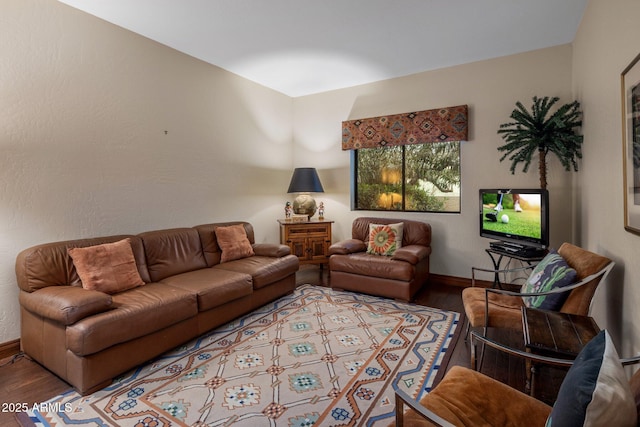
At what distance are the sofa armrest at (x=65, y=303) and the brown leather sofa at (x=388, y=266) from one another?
2.49 metres

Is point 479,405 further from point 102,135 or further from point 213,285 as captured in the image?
point 102,135

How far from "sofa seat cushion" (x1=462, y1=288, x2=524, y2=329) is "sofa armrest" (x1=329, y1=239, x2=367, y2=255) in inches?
67.0

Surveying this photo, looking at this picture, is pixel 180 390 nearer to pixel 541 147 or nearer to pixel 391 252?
pixel 391 252

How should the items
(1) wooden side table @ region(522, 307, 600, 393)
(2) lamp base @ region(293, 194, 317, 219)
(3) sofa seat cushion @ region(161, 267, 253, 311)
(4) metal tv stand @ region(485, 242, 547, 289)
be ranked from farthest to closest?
1. (2) lamp base @ region(293, 194, 317, 219)
2. (4) metal tv stand @ region(485, 242, 547, 289)
3. (3) sofa seat cushion @ region(161, 267, 253, 311)
4. (1) wooden side table @ region(522, 307, 600, 393)

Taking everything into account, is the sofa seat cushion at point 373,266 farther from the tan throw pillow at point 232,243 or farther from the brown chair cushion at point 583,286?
the brown chair cushion at point 583,286

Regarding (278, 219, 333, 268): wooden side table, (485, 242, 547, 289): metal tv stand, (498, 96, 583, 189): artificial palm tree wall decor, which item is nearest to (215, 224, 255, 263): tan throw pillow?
(278, 219, 333, 268): wooden side table

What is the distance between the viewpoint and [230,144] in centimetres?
439

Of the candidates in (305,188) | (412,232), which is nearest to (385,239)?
(412,232)

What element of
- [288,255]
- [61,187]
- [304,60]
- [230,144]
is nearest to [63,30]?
[61,187]

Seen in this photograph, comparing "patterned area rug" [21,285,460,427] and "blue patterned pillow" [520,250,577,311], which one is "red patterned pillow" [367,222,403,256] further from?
"blue patterned pillow" [520,250,577,311]

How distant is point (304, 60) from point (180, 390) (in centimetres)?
365

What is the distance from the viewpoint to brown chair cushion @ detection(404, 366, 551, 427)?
120 cm

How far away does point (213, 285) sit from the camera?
283cm

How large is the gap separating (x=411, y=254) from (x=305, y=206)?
1929mm
